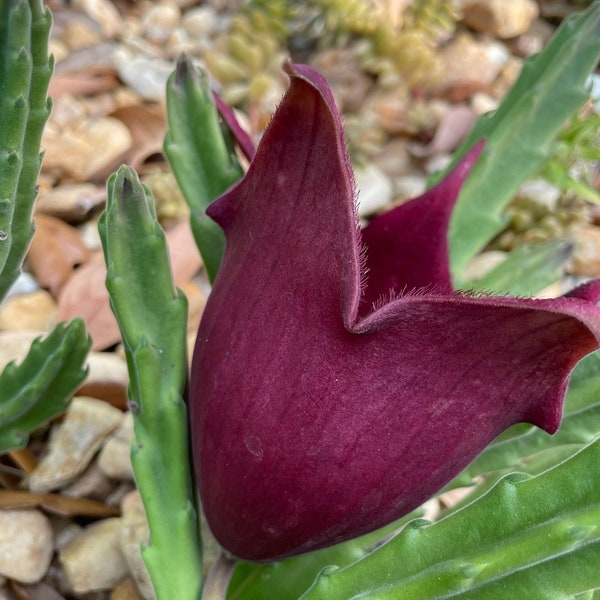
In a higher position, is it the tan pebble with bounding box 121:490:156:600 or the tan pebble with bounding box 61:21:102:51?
the tan pebble with bounding box 61:21:102:51

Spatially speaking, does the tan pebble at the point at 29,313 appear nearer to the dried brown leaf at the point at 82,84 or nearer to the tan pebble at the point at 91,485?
the tan pebble at the point at 91,485

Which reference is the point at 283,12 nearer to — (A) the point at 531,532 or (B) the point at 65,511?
(B) the point at 65,511

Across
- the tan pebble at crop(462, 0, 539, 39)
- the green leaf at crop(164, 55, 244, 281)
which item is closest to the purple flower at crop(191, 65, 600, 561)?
the green leaf at crop(164, 55, 244, 281)

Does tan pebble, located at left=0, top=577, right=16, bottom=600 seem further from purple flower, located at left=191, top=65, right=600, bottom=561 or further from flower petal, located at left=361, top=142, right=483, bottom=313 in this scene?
flower petal, located at left=361, top=142, right=483, bottom=313

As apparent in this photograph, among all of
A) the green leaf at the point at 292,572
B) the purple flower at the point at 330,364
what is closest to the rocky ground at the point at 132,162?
the green leaf at the point at 292,572

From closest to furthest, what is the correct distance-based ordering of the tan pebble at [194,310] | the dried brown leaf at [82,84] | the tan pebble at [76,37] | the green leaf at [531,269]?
the green leaf at [531,269], the tan pebble at [194,310], the dried brown leaf at [82,84], the tan pebble at [76,37]
